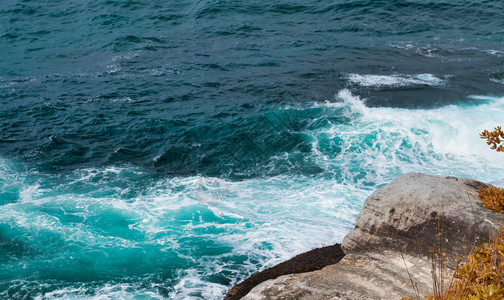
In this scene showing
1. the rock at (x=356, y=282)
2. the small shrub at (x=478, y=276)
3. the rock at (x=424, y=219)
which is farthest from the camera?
the rock at (x=424, y=219)

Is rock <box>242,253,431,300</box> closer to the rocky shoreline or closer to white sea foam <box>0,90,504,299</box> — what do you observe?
the rocky shoreline

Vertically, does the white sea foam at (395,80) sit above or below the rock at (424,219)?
below

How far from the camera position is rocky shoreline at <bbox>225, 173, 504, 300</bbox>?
24.1 feet

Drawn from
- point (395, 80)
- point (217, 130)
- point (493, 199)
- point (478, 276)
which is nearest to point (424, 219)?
point (493, 199)

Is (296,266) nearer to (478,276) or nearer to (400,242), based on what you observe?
(400,242)

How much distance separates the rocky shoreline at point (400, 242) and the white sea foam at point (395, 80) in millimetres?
11659

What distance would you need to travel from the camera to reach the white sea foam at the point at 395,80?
20.3m

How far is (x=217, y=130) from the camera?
17.3m

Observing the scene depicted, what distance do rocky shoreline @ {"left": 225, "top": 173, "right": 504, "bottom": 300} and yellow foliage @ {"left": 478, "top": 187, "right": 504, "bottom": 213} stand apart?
4.2 inches

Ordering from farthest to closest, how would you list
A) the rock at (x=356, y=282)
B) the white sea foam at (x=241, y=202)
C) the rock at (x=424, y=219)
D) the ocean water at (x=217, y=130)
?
1. the ocean water at (x=217, y=130)
2. the white sea foam at (x=241, y=202)
3. the rock at (x=424, y=219)
4. the rock at (x=356, y=282)

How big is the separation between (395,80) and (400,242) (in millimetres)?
13532

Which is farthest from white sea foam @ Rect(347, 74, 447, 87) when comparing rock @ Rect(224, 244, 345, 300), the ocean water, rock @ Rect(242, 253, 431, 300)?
rock @ Rect(242, 253, 431, 300)

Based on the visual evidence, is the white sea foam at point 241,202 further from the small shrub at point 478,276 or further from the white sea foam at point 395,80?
the small shrub at point 478,276

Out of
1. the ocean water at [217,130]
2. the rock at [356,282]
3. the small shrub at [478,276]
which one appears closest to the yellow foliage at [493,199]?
the rock at [356,282]
